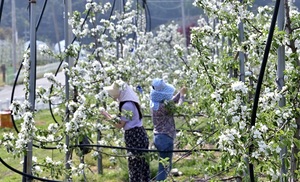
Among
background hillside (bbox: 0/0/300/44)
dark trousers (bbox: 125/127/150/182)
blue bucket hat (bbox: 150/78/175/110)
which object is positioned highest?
background hillside (bbox: 0/0/300/44)

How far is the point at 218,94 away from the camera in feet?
9.55

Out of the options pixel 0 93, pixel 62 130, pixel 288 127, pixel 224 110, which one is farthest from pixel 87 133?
pixel 0 93

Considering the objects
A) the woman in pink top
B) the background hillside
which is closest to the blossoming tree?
the woman in pink top

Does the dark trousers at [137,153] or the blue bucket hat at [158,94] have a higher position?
the blue bucket hat at [158,94]

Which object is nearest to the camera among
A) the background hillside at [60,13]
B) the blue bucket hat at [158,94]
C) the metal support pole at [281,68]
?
the metal support pole at [281,68]

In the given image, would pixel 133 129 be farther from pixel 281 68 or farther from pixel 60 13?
pixel 60 13

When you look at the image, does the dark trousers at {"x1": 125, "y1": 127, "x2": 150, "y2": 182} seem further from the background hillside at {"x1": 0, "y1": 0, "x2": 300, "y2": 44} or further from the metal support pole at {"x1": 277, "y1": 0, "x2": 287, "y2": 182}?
the background hillside at {"x1": 0, "y1": 0, "x2": 300, "y2": 44}

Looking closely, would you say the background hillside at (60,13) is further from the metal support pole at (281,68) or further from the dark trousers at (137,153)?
the metal support pole at (281,68)

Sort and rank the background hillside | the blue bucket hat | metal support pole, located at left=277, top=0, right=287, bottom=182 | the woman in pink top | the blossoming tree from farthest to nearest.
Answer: the background hillside → the blue bucket hat → the woman in pink top → metal support pole, located at left=277, top=0, right=287, bottom=182 → the blossoming tree

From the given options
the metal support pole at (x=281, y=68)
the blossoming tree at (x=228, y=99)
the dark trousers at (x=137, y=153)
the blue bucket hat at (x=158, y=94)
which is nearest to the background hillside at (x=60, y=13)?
the blue bucket hat at (x=158, y=94)

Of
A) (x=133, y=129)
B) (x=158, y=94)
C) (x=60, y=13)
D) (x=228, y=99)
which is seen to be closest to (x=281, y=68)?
(x=228, y=99)

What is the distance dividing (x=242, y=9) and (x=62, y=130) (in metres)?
1.60

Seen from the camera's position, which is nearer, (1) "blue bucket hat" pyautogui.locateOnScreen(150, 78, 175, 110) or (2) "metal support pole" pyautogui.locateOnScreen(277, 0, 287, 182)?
(2) "metal support pole" pyautogui.locateOnScreen(277, 0, 287, 182)

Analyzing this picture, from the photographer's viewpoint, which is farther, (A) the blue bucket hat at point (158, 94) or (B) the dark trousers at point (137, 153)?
(A) the blue bucket hat at point (158, 94)
